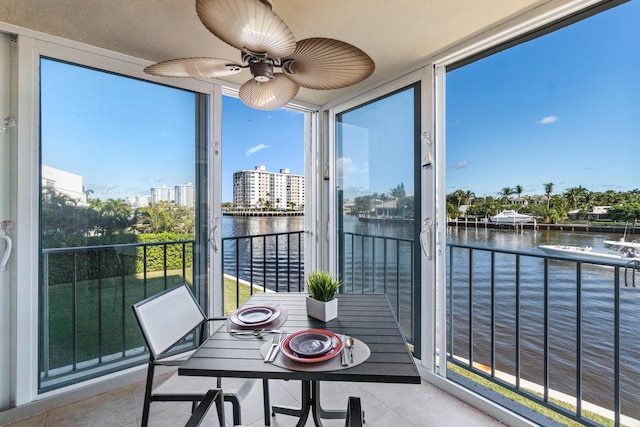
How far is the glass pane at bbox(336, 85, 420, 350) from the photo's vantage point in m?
2.41

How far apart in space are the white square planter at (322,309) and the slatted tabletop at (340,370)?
3cm

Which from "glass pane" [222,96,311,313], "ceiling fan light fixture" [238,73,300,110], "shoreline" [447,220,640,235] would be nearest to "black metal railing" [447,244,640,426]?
"shoreline" [447,220,640,235]

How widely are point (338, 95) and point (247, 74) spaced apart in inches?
36.9

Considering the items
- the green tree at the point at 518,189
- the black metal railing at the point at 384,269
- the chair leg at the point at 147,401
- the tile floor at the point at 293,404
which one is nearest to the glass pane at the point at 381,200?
the black metal railing at the point at 384,269

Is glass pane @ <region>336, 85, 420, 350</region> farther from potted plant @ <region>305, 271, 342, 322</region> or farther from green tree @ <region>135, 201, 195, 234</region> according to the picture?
green tree @ <region>135, 201, 195, 234</region>

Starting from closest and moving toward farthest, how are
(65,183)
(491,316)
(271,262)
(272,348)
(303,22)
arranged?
1. (272,348)
2. (303,22)
3. (65,183)
4. (491,316)
5. (271,262)

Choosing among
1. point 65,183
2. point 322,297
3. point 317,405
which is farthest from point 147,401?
point 65,183

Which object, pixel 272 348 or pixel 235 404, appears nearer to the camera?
pixel 272 348

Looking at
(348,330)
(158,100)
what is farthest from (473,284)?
(158,100)

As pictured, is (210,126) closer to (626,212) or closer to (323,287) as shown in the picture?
(323,287)

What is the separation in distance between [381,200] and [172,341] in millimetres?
1960

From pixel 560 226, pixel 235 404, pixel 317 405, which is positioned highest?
pixel 560 226

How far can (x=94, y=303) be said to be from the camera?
210cm

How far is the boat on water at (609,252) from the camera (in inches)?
59.7
